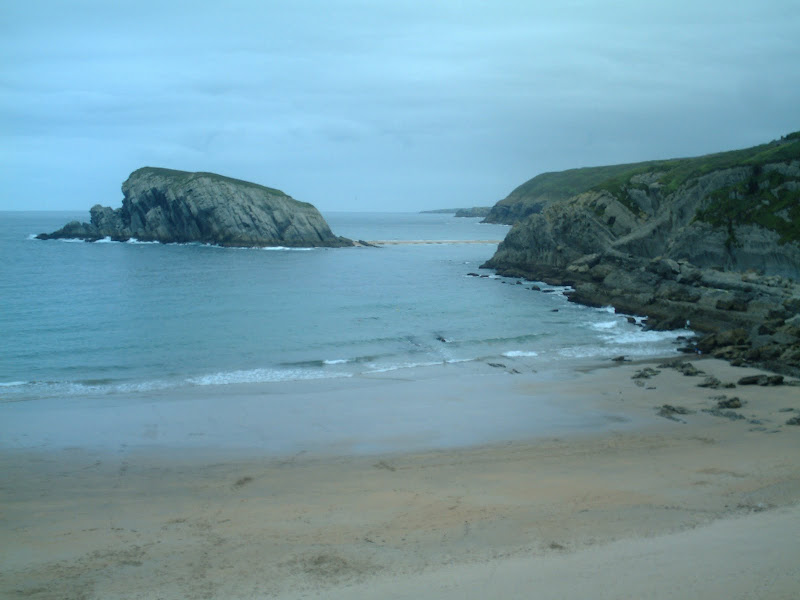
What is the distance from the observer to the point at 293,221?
311 ft

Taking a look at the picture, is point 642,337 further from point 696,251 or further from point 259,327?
point 259,327

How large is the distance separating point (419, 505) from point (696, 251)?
3892cm

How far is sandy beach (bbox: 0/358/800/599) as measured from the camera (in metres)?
8.37

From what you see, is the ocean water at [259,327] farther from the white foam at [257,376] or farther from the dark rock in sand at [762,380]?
the dark rock in sand at [762,380]

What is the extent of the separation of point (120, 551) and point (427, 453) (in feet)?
23.1

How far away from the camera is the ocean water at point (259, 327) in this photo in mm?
23156

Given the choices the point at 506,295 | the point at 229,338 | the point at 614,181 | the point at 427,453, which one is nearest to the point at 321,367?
the point at 229,338

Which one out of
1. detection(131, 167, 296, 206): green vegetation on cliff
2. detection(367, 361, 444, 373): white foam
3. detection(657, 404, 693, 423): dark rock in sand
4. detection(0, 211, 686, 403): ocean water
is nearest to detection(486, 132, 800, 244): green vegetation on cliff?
detection(0, 211, 686, 403): ocean water

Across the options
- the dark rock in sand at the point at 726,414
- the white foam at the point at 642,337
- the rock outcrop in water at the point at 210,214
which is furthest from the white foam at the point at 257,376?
the rock outcrop in water at the point at 210,214

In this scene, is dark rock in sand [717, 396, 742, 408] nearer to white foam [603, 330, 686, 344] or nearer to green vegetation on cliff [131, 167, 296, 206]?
white foam [603, 330, 686, 344]

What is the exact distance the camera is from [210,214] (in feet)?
303

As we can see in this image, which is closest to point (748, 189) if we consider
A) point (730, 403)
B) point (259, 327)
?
point (730, 403)

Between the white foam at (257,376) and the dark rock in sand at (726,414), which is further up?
the white foam at (257,376)

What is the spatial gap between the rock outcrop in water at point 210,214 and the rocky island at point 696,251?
130 feet
